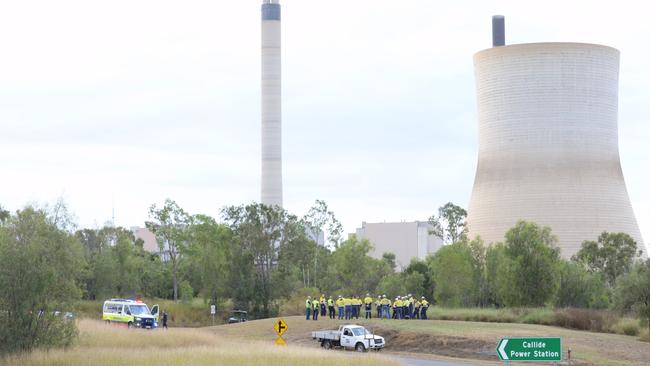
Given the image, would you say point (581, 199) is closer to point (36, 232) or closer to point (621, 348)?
point (621, 348)

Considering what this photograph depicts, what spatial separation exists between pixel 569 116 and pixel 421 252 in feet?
221

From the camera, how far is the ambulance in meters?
42.2

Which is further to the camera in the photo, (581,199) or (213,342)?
(581,199)

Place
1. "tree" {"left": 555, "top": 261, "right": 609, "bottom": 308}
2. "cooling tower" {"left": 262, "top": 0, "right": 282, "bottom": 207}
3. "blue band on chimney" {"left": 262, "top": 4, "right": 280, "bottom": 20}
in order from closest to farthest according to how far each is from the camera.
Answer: "tree" {"left": 555, "top": 261, "right": 609, "bottom": 308}
"cooling tower" {"left": 262, "top": 0, "right": 282, "bottom": 207}
"blue band on chimney" {"left": 262, "top": 4, "right": 280, "bottom": 20}

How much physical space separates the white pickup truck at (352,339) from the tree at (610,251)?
39.4m

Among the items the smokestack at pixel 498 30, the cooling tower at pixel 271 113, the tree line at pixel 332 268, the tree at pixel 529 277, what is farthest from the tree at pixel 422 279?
the smokestack at pixel 498 30

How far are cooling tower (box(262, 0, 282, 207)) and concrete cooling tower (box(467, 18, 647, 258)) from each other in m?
29.1

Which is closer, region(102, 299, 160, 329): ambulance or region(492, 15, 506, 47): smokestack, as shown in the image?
region(102, 299, 160, 329): ambulance

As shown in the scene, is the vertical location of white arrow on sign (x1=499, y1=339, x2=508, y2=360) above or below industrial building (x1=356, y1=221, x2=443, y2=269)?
below

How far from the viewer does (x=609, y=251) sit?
71.6 metres

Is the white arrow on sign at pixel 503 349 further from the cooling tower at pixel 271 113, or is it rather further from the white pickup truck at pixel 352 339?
the cooling tower at pixel 271 113

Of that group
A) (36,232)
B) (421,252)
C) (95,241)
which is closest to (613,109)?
(95,241)

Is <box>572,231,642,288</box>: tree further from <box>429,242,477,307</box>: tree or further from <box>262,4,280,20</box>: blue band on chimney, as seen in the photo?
<box>262,4,280,20</box>: blue band on chimney

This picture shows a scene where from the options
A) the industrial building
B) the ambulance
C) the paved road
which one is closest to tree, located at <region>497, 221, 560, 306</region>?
the ambulance
